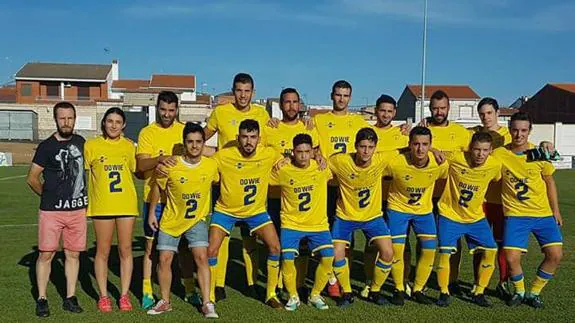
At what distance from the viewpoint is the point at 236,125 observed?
6461 millimetres

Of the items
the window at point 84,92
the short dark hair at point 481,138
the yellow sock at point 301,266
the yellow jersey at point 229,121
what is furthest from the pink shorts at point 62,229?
the window at point 84,92

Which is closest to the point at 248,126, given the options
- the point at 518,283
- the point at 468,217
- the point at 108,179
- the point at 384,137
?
the point at 108,179

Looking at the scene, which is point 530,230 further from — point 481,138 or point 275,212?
point 275,212

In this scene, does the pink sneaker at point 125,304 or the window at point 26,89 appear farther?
the window at point 26,89

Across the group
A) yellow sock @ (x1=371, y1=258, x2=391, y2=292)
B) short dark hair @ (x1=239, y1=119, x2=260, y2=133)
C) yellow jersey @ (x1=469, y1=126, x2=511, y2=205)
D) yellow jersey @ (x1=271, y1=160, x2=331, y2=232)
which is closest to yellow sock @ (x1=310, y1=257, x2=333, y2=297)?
yellow jersey @ (x1=271, y1=160, x2=331, y2=232)

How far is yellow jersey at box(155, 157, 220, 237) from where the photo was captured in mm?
5664

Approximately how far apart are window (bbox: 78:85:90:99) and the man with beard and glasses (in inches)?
2178

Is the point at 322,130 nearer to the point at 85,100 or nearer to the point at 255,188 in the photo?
the point at 255,188

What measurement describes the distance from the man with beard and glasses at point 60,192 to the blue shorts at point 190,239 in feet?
2.63

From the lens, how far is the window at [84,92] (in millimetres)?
57694

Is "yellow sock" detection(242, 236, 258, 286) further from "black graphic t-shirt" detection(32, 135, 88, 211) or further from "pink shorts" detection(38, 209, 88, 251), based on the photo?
"black graphic t-shirt" detection(32, 135, 88, 211)

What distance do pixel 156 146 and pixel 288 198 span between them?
4.83 feet

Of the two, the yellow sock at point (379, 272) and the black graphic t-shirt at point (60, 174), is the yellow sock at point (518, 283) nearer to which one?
the yellow sock at point (379, 272)

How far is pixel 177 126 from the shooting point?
20.4 feet
